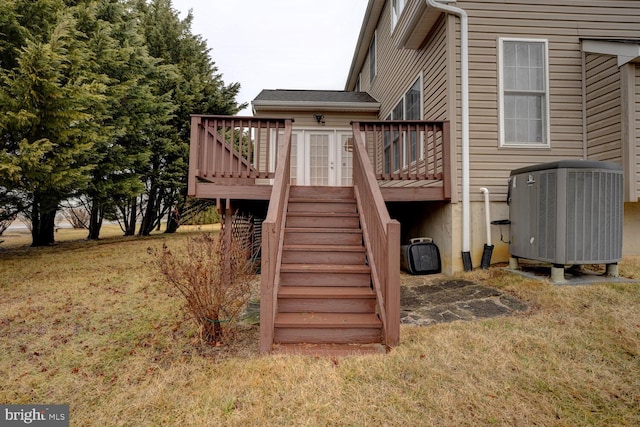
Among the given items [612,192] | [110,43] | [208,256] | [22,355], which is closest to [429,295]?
[612,192]

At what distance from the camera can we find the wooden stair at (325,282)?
2.96m

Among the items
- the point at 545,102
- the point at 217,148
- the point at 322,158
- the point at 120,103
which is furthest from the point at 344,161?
the point at 120,103

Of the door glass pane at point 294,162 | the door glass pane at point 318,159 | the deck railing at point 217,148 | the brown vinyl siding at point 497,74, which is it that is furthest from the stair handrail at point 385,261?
the door glass pane at point 294,162

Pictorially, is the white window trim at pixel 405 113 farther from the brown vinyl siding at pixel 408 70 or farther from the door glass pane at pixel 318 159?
the door glass pane at pixel 318 159

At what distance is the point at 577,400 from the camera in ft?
6.82

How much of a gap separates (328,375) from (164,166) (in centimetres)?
1249

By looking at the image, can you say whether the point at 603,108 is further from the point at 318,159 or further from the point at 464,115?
the point at 318,159

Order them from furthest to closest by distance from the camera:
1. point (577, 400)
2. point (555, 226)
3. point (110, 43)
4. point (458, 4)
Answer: point (110, 43) → point (458, 4) → point (555, 226) → point (577, 400)

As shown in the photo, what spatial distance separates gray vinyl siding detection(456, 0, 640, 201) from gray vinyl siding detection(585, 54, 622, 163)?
0.44ft

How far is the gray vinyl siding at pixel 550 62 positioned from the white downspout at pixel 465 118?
13 cm

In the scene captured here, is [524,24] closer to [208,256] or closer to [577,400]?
[577,400]

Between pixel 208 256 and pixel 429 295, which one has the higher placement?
pixel 208 256

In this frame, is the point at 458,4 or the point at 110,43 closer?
the point at 458,4

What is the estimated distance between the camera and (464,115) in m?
5.18
